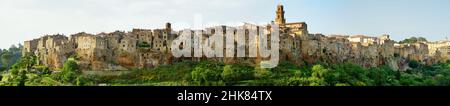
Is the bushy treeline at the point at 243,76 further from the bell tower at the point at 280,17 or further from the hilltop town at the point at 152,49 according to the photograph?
the bell tower at the point at 280,17

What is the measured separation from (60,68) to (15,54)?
1700 centimetres

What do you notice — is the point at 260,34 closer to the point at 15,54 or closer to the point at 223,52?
the point at 223,52

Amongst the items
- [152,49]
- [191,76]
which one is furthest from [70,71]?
[191,76]

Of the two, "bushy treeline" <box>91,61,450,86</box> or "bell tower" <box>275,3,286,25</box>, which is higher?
"bell tower" <box>275,3,286,25</box>

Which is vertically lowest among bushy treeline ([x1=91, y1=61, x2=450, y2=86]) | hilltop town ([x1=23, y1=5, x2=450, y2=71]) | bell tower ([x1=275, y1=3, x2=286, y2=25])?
bushy treeline ([x1=91, y1=61, x2=450, y2=86])

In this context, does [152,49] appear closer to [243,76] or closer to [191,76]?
[191,76]

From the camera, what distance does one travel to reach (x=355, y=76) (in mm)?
34562

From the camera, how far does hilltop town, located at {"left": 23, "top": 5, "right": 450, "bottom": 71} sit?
30672mm

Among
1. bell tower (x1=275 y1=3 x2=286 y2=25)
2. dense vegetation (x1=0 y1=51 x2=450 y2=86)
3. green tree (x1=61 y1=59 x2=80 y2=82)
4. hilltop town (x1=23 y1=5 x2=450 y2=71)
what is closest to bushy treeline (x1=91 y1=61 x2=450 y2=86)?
dense vegetation (x1=0 y1=51 x2=450 y2=86)

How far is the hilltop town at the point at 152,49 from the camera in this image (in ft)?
101

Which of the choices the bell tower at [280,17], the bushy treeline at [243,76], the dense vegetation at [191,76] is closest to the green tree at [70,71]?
the dense vegetation at [191,76]

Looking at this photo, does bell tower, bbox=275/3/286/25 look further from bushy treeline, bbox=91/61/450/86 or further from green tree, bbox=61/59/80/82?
green tree, bbox=61/59/80/82

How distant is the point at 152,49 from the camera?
31797mm
